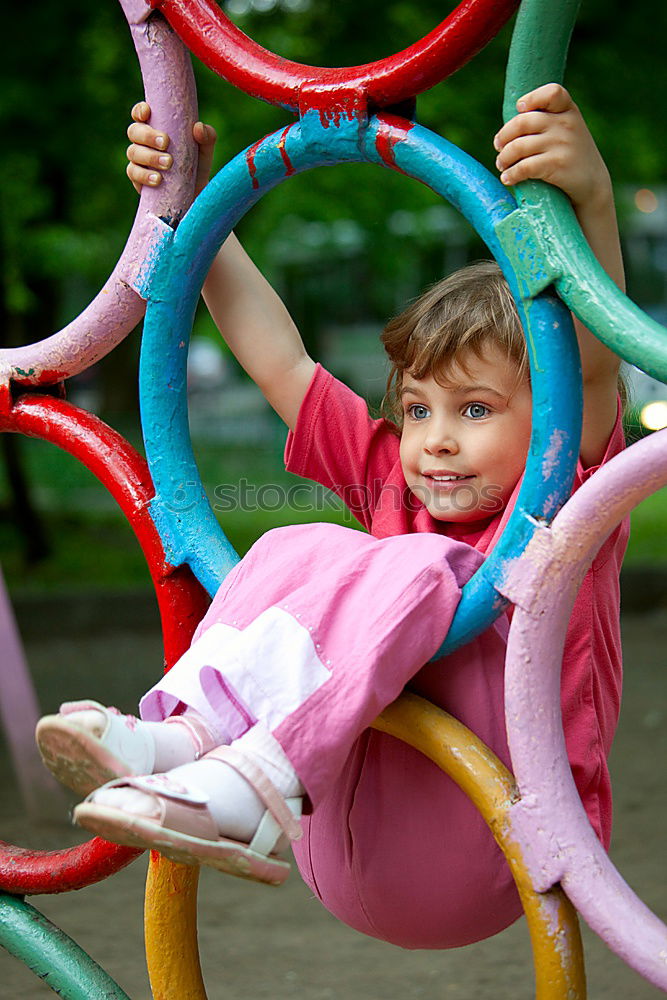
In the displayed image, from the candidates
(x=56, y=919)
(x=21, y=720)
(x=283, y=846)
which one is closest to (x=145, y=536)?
(x=283, y=846)

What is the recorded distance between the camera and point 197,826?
3.43ft

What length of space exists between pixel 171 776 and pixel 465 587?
0.33 meters

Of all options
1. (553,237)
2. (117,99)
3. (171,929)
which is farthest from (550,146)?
(117,99)

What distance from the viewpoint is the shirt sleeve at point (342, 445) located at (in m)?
1.59

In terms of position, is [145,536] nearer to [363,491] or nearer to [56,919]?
[363,491]

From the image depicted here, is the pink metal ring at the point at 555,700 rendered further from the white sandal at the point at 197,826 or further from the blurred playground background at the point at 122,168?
the blurred playground background at the point at 122,168

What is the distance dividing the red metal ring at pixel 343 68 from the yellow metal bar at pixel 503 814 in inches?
24.2

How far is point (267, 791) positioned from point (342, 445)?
0.63 metres

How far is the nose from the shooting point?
142 centimetres

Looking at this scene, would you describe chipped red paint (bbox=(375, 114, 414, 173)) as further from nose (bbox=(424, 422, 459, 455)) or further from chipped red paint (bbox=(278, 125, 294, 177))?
nose (bbox=(424, 422, 459, 455))

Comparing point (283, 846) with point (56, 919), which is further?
point (56, 919)

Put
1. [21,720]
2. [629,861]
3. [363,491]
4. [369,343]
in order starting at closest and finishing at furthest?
[363,491] → [629,861] → [21,720] → [369,343]

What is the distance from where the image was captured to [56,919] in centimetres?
266

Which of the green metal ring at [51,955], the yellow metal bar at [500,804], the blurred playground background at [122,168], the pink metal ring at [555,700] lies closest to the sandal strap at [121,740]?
the yellow metal bar at [500,804]
